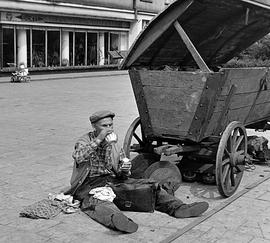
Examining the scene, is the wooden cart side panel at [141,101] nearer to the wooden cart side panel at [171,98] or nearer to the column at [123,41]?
the wooden cart side panel at [171,98]

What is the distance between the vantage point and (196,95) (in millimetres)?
5641

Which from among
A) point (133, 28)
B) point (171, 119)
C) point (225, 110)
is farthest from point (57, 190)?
point (133, 28)

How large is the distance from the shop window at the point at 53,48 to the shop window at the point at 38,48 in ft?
1.51

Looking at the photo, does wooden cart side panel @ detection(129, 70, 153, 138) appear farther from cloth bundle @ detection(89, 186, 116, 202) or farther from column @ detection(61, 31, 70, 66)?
column @ detection(61, 31, 70, 66)

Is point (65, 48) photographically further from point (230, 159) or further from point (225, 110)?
point (230, 159)

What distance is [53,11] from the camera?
26.4 meters

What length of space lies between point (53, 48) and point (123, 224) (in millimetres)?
24786

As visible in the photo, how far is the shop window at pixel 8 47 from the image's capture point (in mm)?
25047

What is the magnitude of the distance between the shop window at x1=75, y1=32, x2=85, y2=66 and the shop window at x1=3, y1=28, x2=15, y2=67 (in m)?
5.18

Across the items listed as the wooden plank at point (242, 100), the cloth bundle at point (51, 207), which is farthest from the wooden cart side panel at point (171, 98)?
the cloth bundle at point (51, 207)

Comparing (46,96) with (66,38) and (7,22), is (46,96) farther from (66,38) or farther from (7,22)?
(66,38)

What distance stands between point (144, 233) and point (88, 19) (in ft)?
86.3

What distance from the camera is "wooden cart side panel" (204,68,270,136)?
586 cm

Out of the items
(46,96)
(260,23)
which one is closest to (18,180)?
(260,23)
